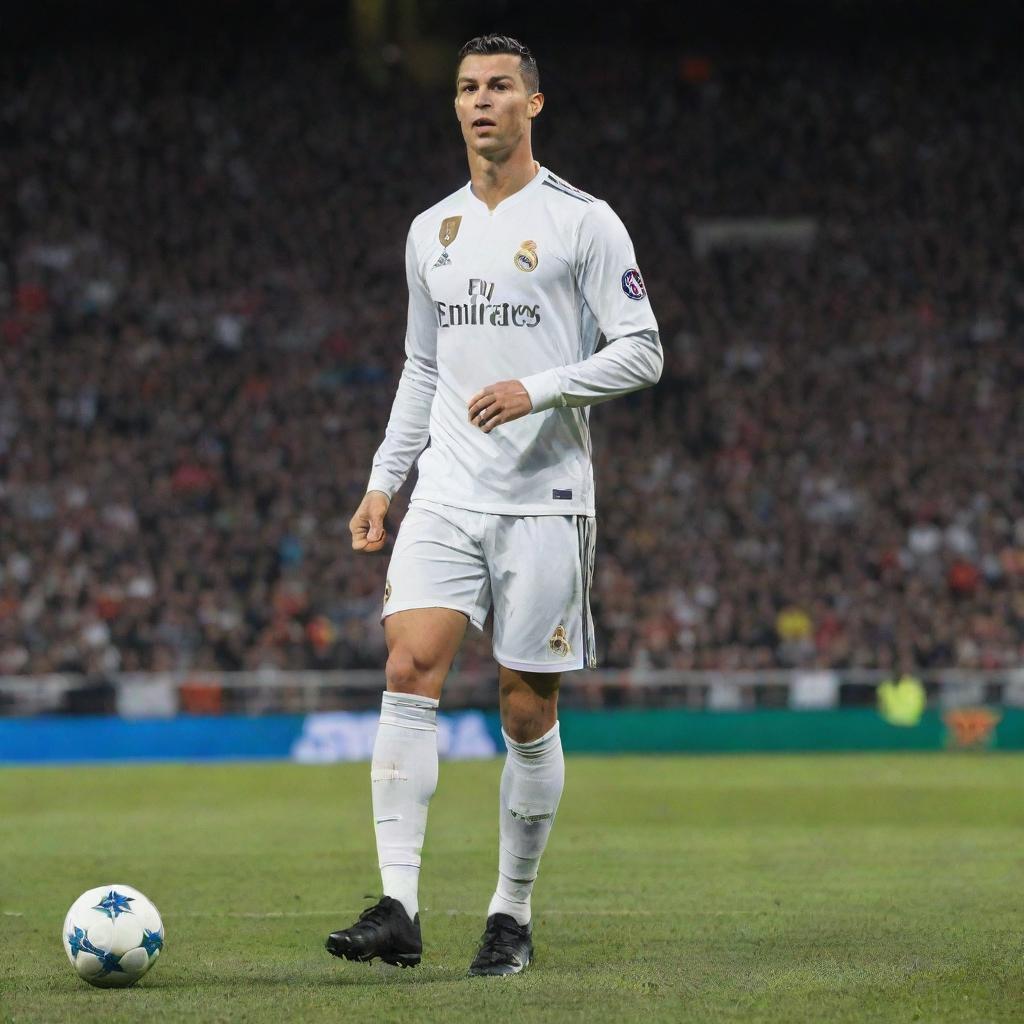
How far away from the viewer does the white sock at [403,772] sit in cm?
506

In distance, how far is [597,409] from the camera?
25703 mm

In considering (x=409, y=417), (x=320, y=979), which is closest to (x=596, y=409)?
(x=409, y=417)

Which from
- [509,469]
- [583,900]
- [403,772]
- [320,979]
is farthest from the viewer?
[583,900]

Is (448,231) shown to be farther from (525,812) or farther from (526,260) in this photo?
(525,812)

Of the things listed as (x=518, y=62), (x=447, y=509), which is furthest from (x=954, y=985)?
(x=518, y=62)

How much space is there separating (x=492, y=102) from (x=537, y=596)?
4.69 ft

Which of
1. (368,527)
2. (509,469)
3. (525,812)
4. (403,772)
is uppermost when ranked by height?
(509,469)

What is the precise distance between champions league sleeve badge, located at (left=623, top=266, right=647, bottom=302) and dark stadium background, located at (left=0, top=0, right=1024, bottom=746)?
49.5 ft

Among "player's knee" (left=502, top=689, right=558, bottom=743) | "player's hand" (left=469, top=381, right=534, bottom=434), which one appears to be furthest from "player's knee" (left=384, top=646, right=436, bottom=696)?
"player's hand" (left=469, top=381, right=534, bottom=434)

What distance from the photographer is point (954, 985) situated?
4766 mm

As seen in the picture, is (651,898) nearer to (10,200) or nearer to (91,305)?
(91,305)

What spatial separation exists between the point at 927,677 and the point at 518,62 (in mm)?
16599

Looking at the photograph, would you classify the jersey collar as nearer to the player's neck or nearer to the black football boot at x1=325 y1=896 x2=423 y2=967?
the player's neck

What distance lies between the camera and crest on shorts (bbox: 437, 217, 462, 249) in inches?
213
